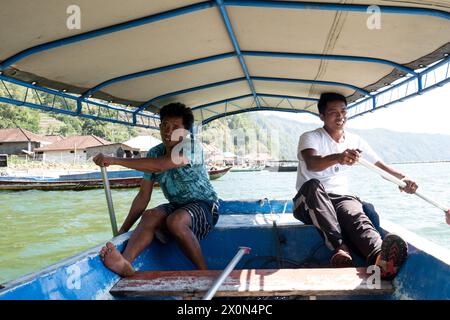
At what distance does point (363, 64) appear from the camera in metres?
3.54

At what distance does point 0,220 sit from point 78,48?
7791 mm

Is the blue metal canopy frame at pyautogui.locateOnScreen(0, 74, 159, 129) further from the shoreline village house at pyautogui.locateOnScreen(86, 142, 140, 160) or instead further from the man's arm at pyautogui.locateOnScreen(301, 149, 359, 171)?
the shoreline village house at pyautogui.locateOnScreen(86, 142, 140, 160)

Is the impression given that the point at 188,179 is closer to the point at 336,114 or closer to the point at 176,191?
the point at 176,191

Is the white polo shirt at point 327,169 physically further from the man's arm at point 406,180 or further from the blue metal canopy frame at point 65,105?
the blue metal canopy frame at point 65,105

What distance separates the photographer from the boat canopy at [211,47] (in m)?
2.38

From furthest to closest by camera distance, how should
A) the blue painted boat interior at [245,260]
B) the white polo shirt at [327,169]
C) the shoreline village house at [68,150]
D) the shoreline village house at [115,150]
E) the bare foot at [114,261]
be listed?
the shoreline village house at [68,150], the shoreline village house at [115,150], the white polo shirt at [327,169], the bare foot at [114,261], the blue painted boat interior at [245,260]

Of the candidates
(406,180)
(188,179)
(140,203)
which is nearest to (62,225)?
(140,203)

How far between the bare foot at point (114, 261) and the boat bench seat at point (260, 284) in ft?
0.15

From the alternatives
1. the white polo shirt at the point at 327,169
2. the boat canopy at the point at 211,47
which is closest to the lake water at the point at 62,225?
the boat canopy at the point at 211,47

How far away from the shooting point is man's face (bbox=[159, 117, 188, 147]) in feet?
8.30

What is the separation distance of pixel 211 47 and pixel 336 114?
1311 millimetres

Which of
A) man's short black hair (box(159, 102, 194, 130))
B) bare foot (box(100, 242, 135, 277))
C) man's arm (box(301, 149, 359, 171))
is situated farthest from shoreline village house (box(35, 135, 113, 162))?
bare foot (box(100, 242, 135, 277))

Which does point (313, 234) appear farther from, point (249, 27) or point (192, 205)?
point (249, 27)
